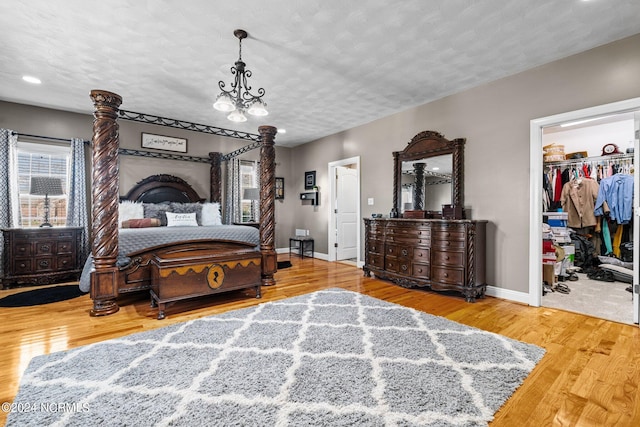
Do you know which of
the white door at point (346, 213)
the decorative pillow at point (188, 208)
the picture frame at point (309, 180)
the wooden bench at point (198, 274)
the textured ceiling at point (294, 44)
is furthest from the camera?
the picture frame at point (309, 180)

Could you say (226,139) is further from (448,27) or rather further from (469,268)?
(469,268)

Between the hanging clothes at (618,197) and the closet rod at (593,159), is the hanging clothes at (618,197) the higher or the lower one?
the lower one

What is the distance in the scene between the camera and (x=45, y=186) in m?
4.34

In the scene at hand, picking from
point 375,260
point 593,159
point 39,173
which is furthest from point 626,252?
point 39,173

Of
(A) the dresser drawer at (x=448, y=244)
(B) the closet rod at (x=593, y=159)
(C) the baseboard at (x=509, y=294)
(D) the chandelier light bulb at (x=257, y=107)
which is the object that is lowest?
(C) the baseboard at (x=509, y=294)

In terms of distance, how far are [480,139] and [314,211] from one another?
12.7ft

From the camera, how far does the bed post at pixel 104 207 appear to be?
3064 millimetres

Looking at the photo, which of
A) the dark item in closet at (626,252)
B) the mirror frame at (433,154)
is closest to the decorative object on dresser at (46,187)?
the mirror frame at (433,154)

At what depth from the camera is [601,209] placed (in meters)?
4.80

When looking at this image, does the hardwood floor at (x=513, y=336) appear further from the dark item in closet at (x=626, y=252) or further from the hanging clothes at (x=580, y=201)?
the hanging clothes at (x=580, y=201)

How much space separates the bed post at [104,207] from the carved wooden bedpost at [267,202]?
5.84 ft

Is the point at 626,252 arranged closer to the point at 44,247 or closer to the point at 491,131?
the point at 491,131

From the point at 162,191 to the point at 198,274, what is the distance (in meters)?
3.00

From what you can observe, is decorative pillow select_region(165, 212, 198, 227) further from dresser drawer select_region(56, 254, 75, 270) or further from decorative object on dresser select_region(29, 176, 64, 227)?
decorative object on dresser select_region(29, 176, 64, 227)
